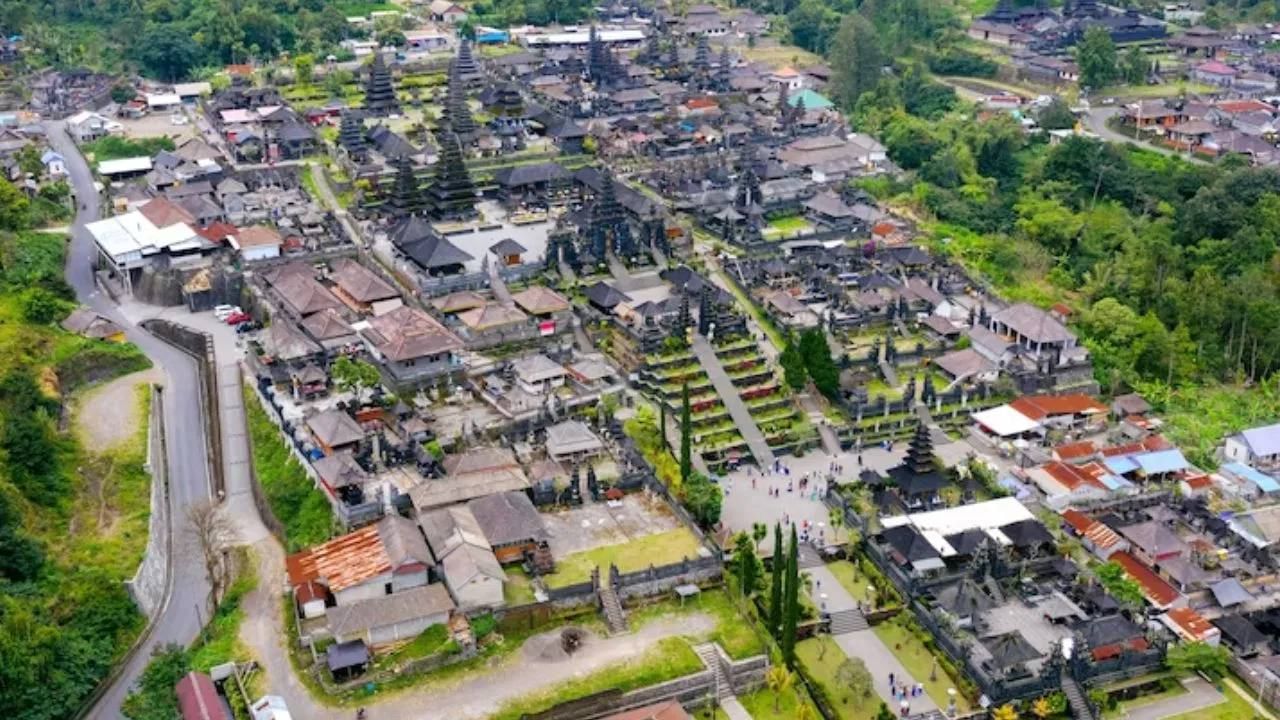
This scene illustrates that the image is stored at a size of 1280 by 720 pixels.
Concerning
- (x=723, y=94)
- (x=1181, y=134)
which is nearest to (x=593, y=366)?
(x=723, y=94)

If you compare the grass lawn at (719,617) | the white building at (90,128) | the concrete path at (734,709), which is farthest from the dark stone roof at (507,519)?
the white building at (90,128)

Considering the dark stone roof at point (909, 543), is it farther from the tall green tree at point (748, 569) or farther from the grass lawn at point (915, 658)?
the tall green tree at point (748, 569)

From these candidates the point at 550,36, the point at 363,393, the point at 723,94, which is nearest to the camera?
the point at 363,393

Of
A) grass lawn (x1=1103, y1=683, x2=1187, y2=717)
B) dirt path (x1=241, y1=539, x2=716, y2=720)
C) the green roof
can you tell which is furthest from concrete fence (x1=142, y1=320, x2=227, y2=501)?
the green roof

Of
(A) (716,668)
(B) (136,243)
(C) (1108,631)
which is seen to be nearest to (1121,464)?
(C) (1108,631)

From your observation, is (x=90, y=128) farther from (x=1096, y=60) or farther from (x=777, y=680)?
(x=1096, y=60)

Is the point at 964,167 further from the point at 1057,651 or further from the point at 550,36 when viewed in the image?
the point at 1057,651
